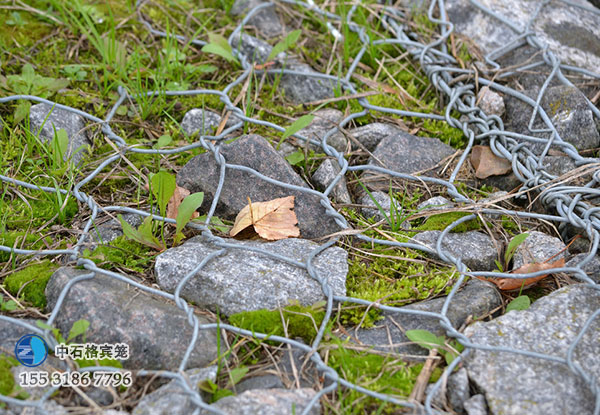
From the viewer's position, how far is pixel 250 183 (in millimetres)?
2258

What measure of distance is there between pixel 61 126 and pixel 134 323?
1.25 m

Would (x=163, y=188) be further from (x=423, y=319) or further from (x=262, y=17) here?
(x=262, y=17)

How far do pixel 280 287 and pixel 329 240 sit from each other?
0.34 m

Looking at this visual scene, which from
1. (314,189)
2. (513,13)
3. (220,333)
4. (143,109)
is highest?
(513,13)

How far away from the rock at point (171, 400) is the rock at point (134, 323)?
77 millimetres

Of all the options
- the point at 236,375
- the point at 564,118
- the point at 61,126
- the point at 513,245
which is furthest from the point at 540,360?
the point at 61,126

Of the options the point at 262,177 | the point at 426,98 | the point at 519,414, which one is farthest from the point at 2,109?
the point at 519,414

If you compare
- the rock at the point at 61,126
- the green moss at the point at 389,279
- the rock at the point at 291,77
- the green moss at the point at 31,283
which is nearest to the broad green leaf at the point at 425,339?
the green moss at the point at 389,279

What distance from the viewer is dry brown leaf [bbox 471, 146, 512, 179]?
2496 millimetres

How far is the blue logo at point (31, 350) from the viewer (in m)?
1.62

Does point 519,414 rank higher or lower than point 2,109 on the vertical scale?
lower

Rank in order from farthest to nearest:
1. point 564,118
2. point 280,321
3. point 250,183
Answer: point 564,118 → point 250,183 → point 280,321

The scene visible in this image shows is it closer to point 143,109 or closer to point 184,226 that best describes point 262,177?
point 184,226

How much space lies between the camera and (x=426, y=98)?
297cm
